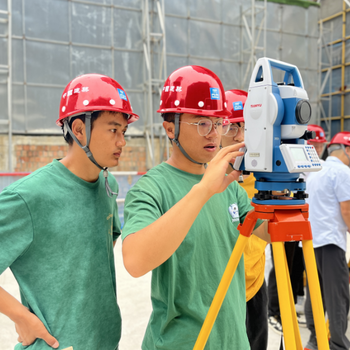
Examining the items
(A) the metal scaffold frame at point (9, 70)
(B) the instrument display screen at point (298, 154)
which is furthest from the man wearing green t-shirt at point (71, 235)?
(A) the metal scaffold frame at point (9, 70)

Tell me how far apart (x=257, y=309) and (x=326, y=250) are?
1.16m

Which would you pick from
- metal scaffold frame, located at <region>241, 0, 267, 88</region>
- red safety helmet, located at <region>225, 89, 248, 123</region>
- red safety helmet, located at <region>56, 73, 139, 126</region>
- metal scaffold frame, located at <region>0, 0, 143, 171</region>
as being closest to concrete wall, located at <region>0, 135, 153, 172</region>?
metal scaffold frame, located at <region>0, 0, 143, 171</region>

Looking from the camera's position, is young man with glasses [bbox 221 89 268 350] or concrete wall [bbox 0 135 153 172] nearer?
young man with glasses [bbox 221 89 268 350]

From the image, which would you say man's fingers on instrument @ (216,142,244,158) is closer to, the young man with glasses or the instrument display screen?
the instrument display screen

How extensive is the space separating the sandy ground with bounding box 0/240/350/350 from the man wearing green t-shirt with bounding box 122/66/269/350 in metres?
2.29

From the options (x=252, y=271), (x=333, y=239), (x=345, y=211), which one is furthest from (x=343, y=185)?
(x=252, y=271)

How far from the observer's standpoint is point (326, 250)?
10.9 ft

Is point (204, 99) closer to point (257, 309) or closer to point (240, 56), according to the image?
point (257, 309)

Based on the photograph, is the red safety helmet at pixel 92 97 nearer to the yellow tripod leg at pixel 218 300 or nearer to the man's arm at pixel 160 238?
the man's arm at pixel 160 238

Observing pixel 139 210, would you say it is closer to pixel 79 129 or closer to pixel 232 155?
pixel 232 155

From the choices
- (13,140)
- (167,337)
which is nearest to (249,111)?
(167,337)

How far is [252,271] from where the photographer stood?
234 cm

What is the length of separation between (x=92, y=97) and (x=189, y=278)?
93 centimetres

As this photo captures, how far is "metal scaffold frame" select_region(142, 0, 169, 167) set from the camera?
10186mm
